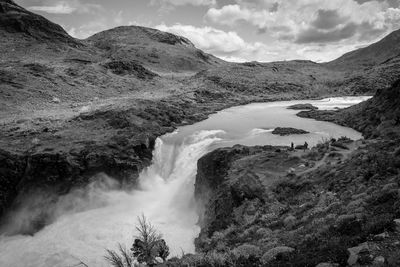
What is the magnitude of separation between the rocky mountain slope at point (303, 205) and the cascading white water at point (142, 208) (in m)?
3.15

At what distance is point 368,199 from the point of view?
48.6 feet

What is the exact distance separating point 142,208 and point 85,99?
42.1 m

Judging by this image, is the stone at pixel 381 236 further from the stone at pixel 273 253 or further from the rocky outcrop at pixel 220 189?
the rocky outcrop at pixel 220 189

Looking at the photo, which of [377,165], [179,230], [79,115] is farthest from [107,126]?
[377,165]


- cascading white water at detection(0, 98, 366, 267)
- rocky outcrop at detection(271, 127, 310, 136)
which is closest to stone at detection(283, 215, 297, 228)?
cascading white water at detection(0, 98, 366, 267)

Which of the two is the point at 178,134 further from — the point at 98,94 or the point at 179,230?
the point at 98,94

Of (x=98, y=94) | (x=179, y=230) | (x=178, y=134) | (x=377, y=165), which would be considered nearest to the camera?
(x=377, y=165)

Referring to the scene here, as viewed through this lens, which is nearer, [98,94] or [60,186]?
[60,186]

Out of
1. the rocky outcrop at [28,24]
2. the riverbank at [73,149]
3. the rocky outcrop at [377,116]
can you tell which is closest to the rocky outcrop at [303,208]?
the rocky outcrop at [377,116]

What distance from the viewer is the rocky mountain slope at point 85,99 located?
38.7 metres

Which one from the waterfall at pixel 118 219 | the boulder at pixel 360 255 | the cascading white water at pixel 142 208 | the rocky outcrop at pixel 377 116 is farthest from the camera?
the rocky outcrop at pixel 377 116

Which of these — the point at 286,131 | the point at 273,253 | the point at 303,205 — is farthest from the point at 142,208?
the point at 273,253

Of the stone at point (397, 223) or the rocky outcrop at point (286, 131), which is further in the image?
the rocky outcrop at point (286, 131)

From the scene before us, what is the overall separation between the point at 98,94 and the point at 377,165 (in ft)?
215
